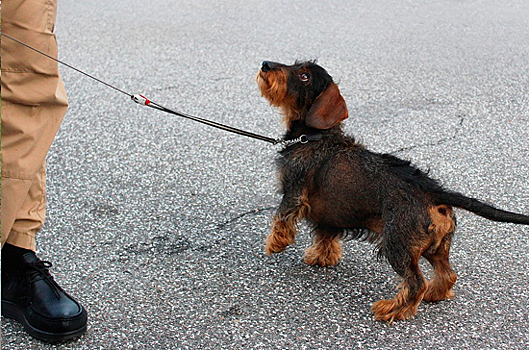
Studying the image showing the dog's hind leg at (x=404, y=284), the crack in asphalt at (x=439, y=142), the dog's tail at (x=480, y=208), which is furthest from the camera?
the crack in asphalt at (x=439, y=142)

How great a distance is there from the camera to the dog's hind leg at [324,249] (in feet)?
11.3

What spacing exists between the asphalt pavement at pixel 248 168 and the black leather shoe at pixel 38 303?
0.06m

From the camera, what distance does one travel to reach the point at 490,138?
17.1ft

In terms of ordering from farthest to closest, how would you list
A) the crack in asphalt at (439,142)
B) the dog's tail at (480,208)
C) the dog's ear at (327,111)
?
1. the crack in asphalt at (439,142)
2. the dog's ear at (327,111)
3. the dog's tail at (480,208)

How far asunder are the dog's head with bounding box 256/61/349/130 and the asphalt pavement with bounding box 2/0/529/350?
786 mm

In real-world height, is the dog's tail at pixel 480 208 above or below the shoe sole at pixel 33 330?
above

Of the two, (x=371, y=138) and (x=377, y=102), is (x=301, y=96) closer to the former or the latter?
(x=371, y=138)

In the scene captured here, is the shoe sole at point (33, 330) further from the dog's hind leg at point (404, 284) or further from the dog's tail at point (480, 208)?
the dog's tail at point (480, 208)

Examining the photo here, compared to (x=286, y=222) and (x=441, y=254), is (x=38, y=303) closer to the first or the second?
(x=286, y=222)

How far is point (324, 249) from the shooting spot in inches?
137

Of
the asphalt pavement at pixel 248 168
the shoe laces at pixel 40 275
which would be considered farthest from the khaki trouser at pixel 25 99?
the asphalt pavement at pixel 248 168

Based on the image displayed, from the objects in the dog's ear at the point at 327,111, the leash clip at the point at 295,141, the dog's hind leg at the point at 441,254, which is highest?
the dog's ear at the point at 327,111

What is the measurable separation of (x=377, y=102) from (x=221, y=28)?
277 centimetres

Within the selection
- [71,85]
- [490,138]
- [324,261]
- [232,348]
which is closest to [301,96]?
[324,261]
